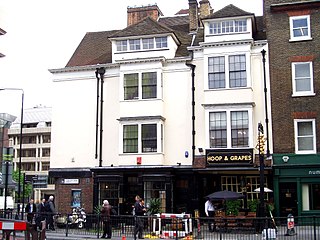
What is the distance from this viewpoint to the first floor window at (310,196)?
26797 millimetres

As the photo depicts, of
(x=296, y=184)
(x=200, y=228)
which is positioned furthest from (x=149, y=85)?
(x=200, y=228)

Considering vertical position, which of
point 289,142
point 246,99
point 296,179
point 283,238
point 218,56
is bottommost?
point 283,238

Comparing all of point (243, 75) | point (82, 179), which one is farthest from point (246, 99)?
point (82, 179)

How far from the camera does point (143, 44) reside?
3088cm

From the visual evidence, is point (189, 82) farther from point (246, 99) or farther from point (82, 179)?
point (82, 179)

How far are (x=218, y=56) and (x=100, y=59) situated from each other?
8613mm

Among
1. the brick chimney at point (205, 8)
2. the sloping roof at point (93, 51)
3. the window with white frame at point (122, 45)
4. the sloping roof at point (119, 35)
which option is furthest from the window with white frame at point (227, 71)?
the sloping roof at point (93, 51)

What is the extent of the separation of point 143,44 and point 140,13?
6.27 metres

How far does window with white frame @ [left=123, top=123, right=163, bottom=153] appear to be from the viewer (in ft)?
96.6

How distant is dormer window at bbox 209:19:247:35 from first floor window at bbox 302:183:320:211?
9802 millimetres

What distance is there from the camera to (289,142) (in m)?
27.4

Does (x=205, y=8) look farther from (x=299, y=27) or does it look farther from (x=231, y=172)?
(x=231, y=172)

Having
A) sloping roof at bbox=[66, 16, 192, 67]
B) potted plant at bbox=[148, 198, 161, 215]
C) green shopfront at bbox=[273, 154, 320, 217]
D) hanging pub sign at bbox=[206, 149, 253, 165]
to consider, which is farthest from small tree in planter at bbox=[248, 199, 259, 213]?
sloping roof at bbox=[66, 16, 192, 67]

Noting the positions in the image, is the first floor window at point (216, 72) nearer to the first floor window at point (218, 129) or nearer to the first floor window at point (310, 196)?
the first floor window at point (218, 129)
